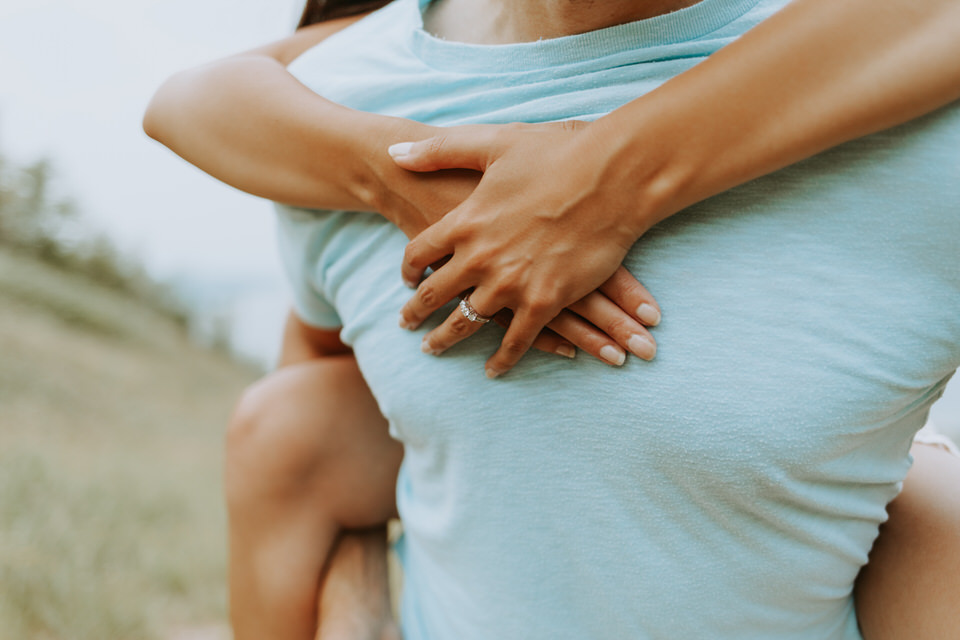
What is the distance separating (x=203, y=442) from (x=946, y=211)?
80.9 inches

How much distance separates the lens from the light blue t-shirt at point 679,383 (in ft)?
1.90

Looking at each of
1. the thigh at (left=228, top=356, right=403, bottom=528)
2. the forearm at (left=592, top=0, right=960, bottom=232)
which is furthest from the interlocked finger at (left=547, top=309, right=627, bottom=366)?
the thigh at (left=228, top=356, right=403, bottom=528)

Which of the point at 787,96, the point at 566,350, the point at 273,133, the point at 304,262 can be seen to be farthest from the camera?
the point at 304,262

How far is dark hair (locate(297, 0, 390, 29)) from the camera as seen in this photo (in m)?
1.04

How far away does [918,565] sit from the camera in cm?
74

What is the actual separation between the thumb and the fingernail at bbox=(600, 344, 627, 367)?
20 centimetres

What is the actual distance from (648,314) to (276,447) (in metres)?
0.60

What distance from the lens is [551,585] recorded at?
75cm

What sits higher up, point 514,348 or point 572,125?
point 572,125

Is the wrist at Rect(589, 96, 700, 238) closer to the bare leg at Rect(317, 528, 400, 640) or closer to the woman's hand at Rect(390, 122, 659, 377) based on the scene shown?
the woman's hand at Rect(390, 122, 659, 377)

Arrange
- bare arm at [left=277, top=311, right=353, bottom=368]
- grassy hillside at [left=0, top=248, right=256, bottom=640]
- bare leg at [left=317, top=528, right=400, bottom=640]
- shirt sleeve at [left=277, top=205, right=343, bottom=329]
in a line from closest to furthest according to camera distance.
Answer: shirt sleeve at [left=277, top=205, right=343, bottom=329] → bare leg at [left=317, top=528, right=400, bottom=640] → bare arm at [left=277, top=311, right=353, bottom=368] → grassy hillside at [left=0, top=248, right=256, bottom=640]

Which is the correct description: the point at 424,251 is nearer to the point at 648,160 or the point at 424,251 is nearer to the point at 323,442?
the point at 648,160

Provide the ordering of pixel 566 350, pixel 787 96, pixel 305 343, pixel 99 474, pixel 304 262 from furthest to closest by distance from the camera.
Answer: pixel 99 474, pixel 305 343, pixel 304 262, pixel 566 350, pixel 787 96

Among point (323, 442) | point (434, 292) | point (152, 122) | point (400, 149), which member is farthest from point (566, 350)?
point (152, 122)
